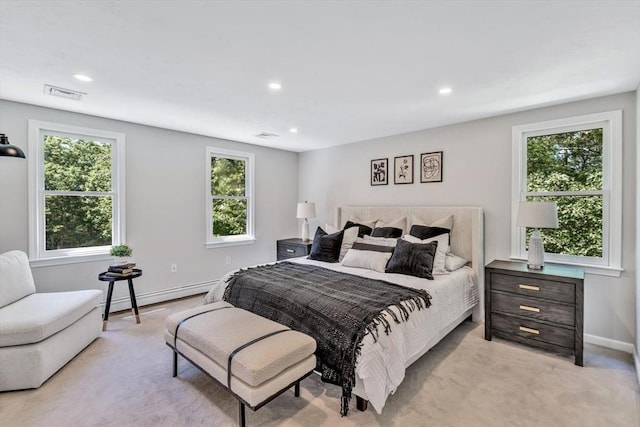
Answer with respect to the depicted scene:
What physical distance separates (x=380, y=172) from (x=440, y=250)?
5.68 feet

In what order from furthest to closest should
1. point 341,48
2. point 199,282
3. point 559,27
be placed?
1. point 199,282
2. point 341,48
3. point 559,27

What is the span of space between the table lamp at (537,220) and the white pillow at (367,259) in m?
1.35

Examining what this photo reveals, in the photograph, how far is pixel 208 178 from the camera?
4.71m

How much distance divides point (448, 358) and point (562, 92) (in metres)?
2.63

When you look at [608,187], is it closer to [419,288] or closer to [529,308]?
[529,308]

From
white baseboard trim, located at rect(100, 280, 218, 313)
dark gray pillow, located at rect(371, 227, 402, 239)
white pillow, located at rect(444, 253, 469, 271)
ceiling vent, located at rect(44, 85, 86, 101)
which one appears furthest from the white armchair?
white pillow, located at rect(444, 253, 469, 271)

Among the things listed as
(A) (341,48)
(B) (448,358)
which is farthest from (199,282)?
(A) (341,48)

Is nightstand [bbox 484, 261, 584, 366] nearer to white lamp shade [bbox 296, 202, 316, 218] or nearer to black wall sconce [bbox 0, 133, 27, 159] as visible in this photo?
white lamp shade [bbox 296, 202, 316, 218]

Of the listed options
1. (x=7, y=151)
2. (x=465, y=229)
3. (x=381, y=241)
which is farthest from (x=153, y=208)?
(x=465, y=229)

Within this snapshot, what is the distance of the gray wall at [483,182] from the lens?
286 cm

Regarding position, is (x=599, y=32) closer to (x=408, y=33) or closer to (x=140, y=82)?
(x=408, y=33)

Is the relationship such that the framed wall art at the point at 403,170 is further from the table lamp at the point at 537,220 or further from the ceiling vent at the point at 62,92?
the ceiling vent at the point at 62,92

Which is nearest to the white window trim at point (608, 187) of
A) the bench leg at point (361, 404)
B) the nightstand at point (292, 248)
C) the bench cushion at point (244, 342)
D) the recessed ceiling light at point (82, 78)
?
the bench leg at point (361, 404)

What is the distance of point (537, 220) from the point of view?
2912mm
